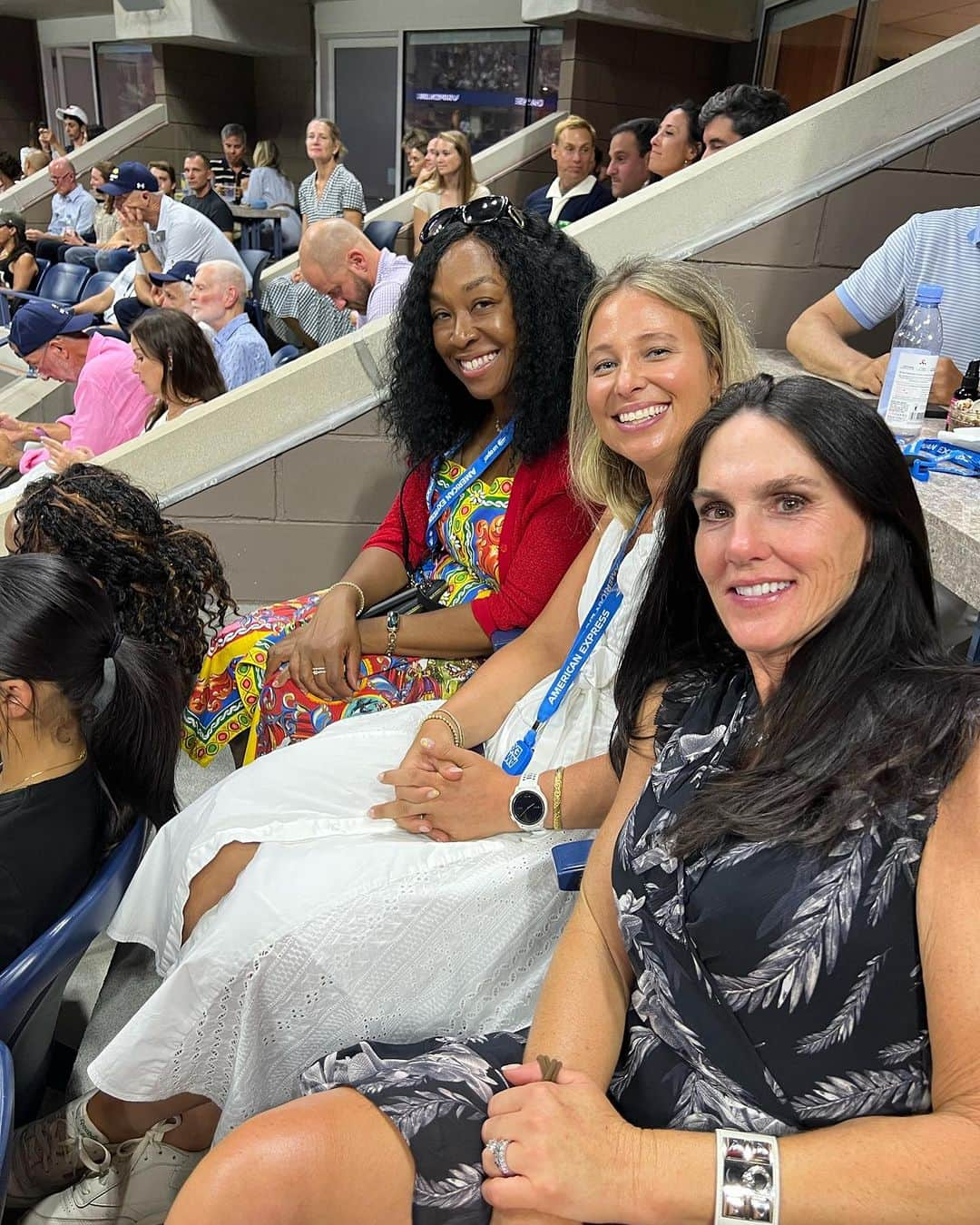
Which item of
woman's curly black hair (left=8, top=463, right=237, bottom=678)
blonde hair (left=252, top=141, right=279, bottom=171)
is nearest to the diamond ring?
woman's curly black hair (left=8, top=463, right=237, bottom=678)

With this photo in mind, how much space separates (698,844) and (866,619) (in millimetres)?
290

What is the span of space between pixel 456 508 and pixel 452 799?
81 cm

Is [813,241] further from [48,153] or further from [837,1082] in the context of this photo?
[48,153]

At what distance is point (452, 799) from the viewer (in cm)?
138

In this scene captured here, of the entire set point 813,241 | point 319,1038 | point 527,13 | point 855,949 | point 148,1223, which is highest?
point 527,13

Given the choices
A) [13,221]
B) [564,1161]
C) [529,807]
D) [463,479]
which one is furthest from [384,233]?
[564,1161]

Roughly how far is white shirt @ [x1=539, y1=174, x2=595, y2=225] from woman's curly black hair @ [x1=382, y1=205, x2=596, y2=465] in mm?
3470

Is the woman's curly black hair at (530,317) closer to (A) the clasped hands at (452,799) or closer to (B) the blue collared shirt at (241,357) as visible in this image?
(A) the clasped hands at (452,799)

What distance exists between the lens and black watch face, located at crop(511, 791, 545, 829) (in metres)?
1.38

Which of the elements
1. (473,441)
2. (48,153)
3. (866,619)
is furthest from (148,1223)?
(48,153)

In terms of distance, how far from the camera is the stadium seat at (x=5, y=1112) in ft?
3.03

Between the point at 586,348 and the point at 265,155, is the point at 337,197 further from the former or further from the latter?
the point at 586,348

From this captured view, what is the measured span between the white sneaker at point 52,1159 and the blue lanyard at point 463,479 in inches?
49.2

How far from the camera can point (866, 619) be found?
0.96 meters
